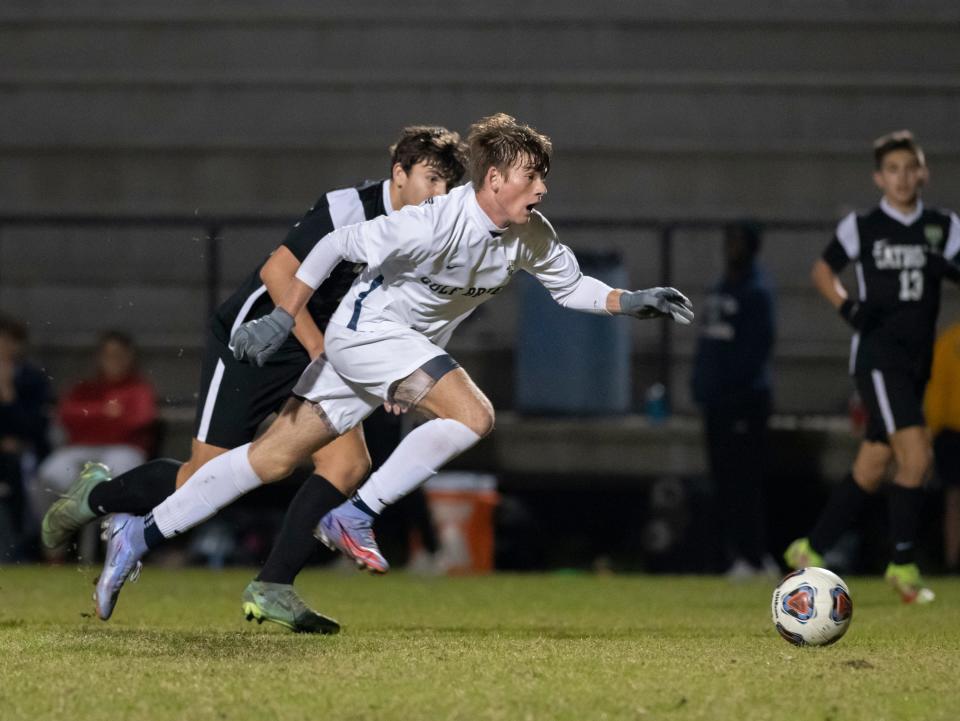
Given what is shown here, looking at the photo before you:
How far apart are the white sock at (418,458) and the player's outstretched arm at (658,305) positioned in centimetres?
74

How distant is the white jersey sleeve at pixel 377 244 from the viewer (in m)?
5.94

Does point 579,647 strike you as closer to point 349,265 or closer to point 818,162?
point 349,265

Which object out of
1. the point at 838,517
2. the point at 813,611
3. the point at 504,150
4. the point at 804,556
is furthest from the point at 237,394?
the point at 838,517

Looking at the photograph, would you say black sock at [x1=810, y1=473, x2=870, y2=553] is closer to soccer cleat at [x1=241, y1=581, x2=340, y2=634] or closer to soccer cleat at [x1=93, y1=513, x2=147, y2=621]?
soccer cleat at [x1=241, y1=581, x2=340, y2=634]

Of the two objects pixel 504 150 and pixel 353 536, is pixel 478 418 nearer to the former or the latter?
pixel 353 536

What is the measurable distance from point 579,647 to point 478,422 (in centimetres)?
86

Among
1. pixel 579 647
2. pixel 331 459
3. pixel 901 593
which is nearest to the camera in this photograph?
pixel 579 647

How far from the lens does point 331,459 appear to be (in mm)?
6598

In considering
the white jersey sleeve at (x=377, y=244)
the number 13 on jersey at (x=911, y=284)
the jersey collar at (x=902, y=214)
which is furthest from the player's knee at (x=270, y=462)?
the jersey collar at (x=902, y=214)

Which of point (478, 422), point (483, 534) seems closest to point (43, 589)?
point (483, 534)

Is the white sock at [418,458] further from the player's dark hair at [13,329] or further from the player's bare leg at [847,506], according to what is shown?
the player's dark hair at [13,329]

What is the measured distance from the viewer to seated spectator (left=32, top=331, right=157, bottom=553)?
1166 cm

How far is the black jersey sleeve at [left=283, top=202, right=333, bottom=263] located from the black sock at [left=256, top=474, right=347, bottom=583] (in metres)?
0.87

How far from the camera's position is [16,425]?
1178cm
